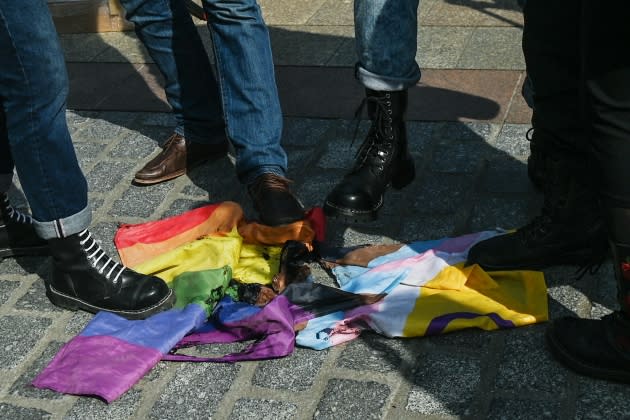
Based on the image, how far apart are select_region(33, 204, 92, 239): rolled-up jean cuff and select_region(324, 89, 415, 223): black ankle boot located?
2.73 feet

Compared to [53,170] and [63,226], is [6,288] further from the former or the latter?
[53,170]

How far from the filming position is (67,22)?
5.88m

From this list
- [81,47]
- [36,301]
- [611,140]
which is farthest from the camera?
[81,47]

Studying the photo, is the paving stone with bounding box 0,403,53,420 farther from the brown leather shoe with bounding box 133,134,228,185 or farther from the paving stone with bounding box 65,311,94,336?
the brown leather shoe with bounding box 133,134,228,185

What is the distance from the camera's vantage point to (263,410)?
8.41 feet

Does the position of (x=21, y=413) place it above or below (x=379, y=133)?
below

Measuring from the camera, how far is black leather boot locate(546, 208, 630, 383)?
2.37m

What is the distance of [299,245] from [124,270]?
56 centimetres

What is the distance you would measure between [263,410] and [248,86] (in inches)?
53.7

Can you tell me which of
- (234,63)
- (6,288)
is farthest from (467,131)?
(6,288)

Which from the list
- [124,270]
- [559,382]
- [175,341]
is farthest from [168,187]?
[559,382]

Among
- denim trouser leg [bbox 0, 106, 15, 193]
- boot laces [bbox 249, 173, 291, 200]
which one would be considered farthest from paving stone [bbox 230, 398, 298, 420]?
denim trouser leg [bbox 0, 106, 15, 193]

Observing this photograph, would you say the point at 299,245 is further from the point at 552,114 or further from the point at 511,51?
the point at 511,51

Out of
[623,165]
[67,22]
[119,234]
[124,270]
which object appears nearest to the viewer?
[623,165]
